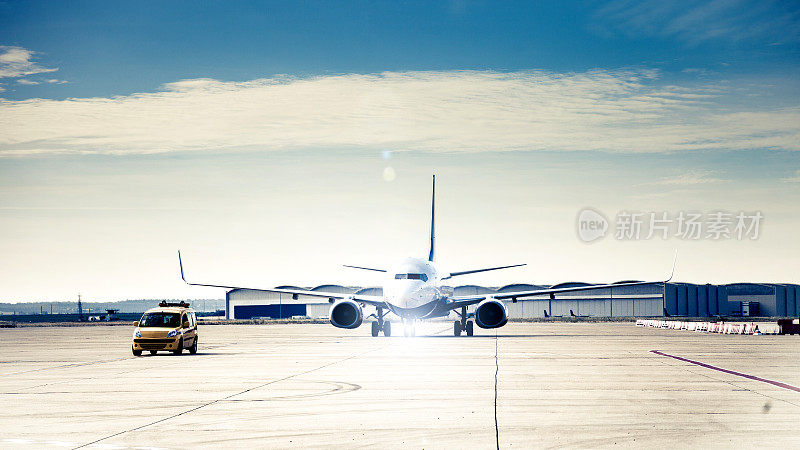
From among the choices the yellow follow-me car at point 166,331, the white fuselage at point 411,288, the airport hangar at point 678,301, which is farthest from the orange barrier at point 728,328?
the airport hangar at point 678,301

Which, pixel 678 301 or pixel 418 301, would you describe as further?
pixel 678 301

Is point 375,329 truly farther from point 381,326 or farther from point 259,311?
point 259,311

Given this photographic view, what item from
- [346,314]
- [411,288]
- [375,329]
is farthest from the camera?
[375,329]

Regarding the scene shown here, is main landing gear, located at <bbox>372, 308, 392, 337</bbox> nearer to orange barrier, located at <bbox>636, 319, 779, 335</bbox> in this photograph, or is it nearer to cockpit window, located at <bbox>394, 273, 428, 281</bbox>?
cockpit window, located at <bbox>394, 273, 428, 281</bbox>

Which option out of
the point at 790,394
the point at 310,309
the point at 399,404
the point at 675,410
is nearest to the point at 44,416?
the point at 399,404

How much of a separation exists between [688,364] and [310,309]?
409 feet

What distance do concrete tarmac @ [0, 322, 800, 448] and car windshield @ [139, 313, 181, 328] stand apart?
427 cm

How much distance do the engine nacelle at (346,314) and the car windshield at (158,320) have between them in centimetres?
1564

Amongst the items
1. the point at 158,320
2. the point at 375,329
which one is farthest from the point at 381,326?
the point at 158,320

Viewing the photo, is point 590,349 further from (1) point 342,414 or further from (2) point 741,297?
(2) point 741,297

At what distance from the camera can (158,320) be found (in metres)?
36.7

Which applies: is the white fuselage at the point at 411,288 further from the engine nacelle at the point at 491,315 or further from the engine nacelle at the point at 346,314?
the engine nacelle at the point at 491,315

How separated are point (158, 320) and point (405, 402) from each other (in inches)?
850

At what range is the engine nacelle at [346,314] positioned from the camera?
51.4 metres
